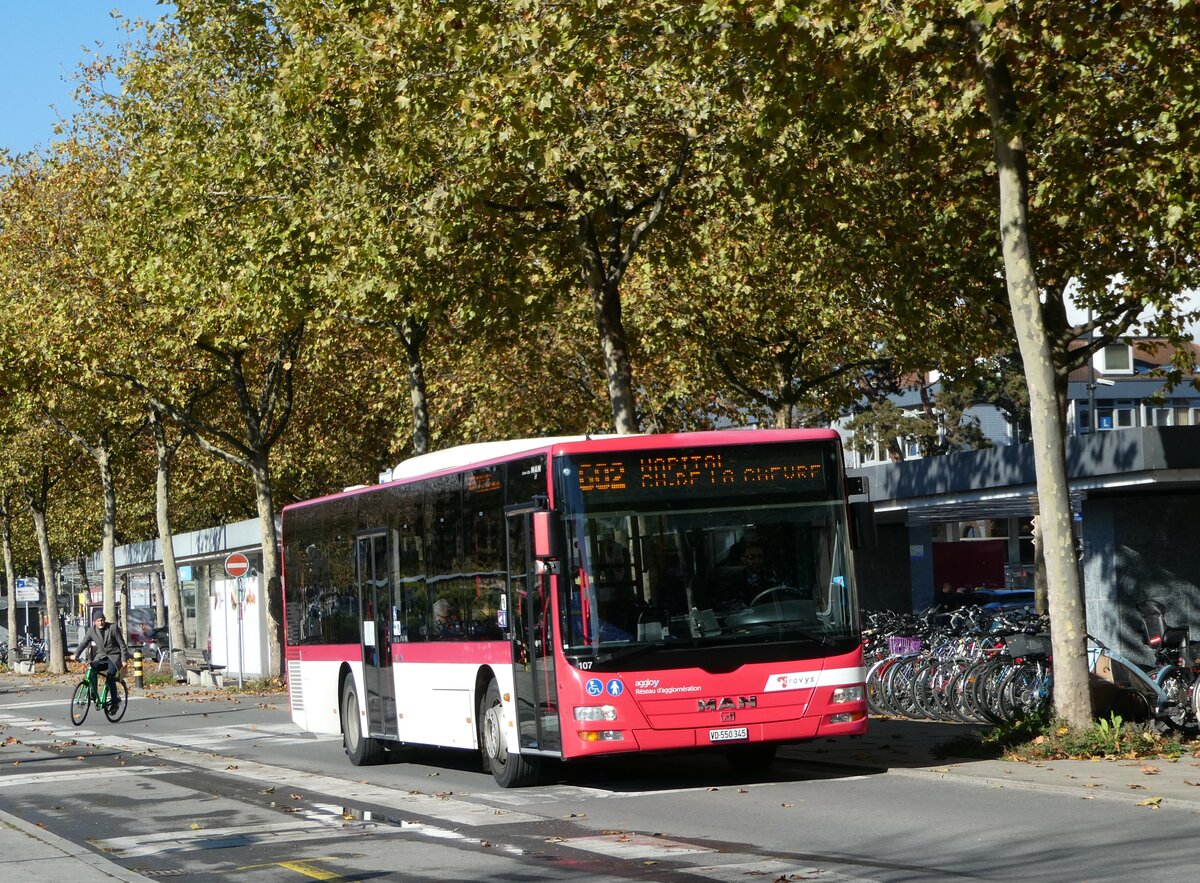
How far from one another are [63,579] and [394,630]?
86.9m

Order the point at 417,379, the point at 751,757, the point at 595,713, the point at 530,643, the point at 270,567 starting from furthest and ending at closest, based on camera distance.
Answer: the point at 270,567 < the point at 417,379 < the point at 751,757 < the point at 530,643 < the point at 595,713

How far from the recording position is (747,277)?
95.1 ft

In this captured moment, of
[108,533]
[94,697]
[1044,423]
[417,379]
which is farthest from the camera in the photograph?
[108,533]

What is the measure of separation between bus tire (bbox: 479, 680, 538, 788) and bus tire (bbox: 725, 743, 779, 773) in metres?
1.90

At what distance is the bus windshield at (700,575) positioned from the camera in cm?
1466

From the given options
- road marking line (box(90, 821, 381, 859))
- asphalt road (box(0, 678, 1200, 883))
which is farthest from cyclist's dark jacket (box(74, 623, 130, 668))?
road marking line (box(90, 821, 381, 859))

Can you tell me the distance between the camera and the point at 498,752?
53.6ft

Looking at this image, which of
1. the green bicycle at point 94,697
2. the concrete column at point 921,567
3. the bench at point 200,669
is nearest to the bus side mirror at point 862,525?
the concrete column at point 921,567

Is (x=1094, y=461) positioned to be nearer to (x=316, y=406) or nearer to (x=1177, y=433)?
(x=1177, y=433)

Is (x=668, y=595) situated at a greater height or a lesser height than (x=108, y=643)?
greater

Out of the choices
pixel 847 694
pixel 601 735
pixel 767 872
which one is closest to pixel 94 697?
pixel 601 735

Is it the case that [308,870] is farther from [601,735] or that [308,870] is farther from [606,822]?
[601,735]

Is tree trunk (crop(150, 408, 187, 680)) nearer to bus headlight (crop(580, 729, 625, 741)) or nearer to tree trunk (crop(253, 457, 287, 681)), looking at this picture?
tree trunk (crop(253, 457, 287, 681))

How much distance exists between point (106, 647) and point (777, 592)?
61.3 feet
